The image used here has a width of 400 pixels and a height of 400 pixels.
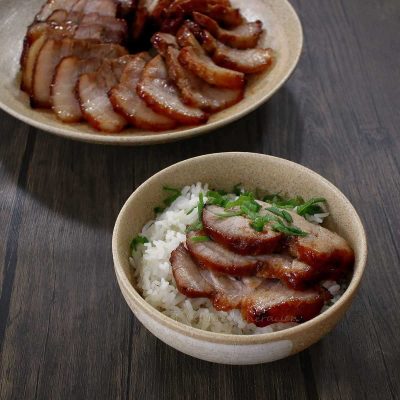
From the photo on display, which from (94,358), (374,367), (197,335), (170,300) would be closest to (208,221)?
(170,300)

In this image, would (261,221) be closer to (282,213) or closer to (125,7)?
(282,213)

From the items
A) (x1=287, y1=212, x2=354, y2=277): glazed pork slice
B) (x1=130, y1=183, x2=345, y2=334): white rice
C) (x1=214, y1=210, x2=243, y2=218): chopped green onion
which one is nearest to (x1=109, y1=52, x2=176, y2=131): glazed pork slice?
(x1=130, y1=183, x2=345, y2=334): white rice

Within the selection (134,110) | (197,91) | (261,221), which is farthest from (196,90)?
(261,221)

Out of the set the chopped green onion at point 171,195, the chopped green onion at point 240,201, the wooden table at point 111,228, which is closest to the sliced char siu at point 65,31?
the wooden table at point 111,228

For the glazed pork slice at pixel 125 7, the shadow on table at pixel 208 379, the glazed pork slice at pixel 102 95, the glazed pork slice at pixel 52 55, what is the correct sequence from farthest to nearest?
the glazed pork slice at pixel 125 7
the glazed pork slice at pixel 52 55
the glazed pork slice at pixel 102 95
the shadow on table at pixel 208 379

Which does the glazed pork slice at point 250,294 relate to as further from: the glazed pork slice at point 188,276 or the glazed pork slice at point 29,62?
the glazed pork slice at point 29,62

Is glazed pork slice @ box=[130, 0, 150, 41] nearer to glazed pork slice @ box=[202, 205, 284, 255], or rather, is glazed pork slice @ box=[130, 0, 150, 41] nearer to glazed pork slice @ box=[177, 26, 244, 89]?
glazed pork slice @ box=[177, 26, 244, 89]
